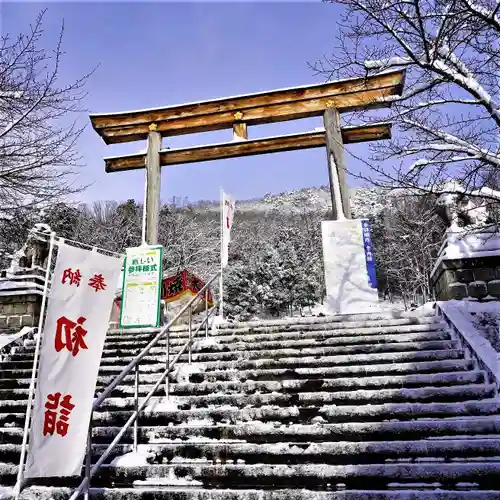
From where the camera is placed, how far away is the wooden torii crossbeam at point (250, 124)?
10727 millimetres

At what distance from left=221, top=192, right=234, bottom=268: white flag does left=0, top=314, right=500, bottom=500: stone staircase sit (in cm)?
290

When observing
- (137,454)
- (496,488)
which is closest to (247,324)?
(137,454)

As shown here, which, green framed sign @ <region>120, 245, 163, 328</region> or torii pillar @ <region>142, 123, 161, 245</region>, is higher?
torii pillar @ <region>142, 123, 161, 245</region>

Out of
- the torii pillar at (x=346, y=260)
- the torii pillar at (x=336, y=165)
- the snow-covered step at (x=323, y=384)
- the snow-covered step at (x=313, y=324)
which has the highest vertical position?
the torii pillar at (x=336, y=165)

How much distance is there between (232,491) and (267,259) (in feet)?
98.5

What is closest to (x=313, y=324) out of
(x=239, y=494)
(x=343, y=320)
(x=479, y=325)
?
(x=343, y=320)

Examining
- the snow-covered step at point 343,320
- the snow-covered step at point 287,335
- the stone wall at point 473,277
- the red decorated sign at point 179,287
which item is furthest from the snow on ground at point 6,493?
the red decorated sign at point 179,287

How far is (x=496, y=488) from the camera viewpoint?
3.27 metres

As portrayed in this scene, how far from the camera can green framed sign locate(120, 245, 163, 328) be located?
8.69 m

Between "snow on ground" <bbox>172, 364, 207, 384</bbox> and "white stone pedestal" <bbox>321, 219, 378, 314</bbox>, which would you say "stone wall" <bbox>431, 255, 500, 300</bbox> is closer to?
"white stone pedestal" <bbox>321, 219, 378, 314</bbox>

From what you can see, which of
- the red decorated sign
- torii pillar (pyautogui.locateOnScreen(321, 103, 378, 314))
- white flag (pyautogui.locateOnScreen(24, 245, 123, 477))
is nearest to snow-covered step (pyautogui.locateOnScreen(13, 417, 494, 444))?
white flag (pyautogui.locateOnScreen(24, 245, 123, 477))

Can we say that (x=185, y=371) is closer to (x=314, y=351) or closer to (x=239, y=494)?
(x=314, y=351)

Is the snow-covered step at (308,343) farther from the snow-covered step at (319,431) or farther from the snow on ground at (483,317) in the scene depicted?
the snow-covered step at (319,431)

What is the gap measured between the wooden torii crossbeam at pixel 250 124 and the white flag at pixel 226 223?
7.38 ft
